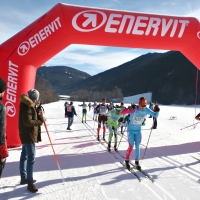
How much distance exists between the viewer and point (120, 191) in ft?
14.0

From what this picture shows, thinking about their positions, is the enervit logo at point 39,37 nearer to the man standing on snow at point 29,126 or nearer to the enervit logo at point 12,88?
the enervit logo at point 12,88

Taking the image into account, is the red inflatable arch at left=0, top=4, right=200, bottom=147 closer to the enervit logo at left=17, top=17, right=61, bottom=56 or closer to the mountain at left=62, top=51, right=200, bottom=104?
the enervit logo at left=17, top=17, right=61, bottom=56

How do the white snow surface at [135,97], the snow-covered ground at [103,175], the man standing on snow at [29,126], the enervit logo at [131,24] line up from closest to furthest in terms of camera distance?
the man standing on snow at [29,126]
the snow-covered ground at [103,175]
the enervit logo at [131,24]
the white snow surface at [135,97]

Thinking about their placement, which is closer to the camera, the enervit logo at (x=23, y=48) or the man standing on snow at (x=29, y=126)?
the man standing on snow at (x=29, y=126)

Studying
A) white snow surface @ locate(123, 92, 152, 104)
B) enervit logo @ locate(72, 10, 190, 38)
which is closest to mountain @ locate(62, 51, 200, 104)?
white snow surface @ locate(123, 92, 152, 104)

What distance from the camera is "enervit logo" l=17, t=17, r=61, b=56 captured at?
6949 millimetres

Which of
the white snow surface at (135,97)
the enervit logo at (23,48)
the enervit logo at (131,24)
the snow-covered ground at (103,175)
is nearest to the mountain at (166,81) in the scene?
the white snow surface at (135,97)

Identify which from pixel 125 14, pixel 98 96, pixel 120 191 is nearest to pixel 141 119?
pixel 120 191

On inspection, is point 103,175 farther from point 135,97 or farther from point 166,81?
point 135,97

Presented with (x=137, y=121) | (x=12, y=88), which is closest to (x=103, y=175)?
(x=137, y=121)

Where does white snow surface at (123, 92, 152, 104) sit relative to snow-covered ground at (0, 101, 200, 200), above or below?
above

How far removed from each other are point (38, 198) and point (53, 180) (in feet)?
2.98

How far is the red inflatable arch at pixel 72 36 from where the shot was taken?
22.9ft

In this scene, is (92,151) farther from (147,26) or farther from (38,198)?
(147,26)
